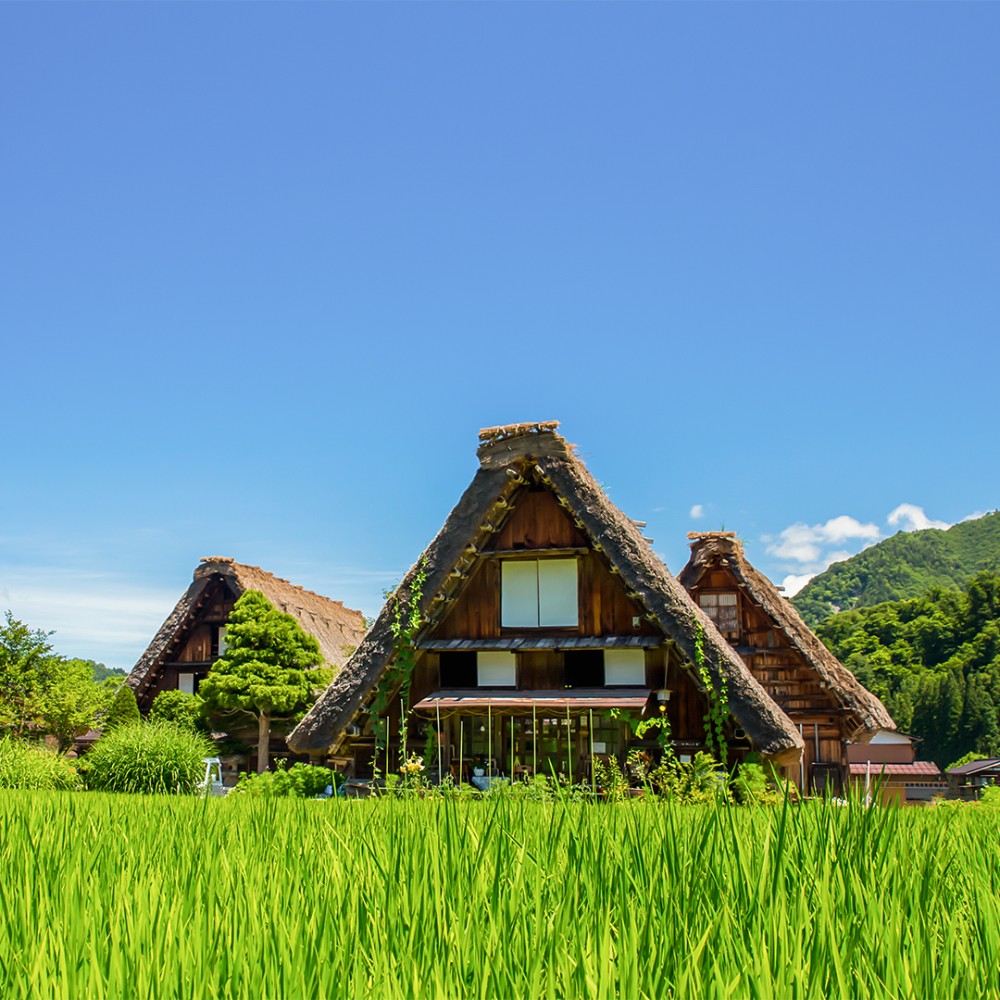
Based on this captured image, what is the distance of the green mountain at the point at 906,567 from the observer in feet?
256

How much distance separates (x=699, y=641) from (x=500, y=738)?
4.03 m

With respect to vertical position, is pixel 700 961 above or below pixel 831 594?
below

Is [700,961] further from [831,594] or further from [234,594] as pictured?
[831,594]

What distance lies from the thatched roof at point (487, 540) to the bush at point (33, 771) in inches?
147

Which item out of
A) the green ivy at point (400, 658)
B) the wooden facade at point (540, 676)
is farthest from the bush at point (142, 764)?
the green ivy at point (400, 658)

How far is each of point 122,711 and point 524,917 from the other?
24.8 m

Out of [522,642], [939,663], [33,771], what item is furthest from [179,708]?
[939,663]

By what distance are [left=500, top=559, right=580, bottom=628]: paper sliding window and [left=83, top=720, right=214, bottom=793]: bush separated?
561cm

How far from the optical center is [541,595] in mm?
15664

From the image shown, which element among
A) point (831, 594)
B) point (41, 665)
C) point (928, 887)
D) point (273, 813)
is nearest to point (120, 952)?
point (928, 887)

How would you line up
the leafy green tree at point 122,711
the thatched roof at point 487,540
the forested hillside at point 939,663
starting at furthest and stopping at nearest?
the forested hillside at point 939,663 → the leafy green tree at point 122,711 → the thatched roof at point 487,540

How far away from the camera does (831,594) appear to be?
3450 inches

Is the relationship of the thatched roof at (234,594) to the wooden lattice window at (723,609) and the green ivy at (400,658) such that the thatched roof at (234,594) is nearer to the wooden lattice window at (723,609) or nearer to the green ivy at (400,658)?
the wooden lattice window at (723,609)

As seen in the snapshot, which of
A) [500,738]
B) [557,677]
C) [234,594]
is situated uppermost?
[234,594]
